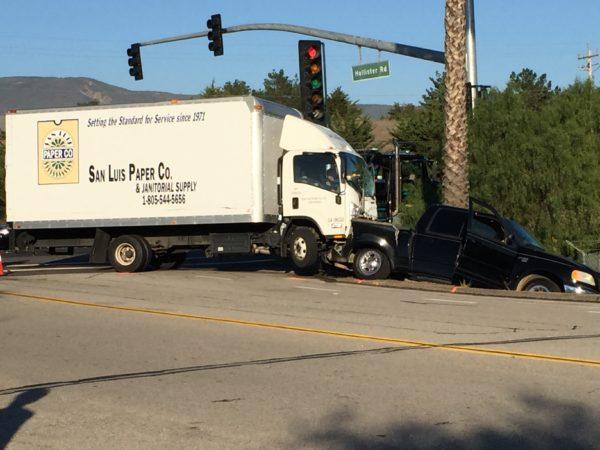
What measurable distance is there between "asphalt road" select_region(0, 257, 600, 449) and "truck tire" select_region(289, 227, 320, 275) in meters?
3.65

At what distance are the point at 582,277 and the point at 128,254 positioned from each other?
10505 mm

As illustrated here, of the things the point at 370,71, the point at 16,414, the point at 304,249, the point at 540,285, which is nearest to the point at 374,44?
the point at 370,71

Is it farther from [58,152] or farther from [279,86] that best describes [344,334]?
[279,86]

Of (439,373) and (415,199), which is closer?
(439,373)

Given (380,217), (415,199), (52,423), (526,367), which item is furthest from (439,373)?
(415,199)

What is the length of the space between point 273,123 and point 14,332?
943 cm

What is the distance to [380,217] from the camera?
22.1m

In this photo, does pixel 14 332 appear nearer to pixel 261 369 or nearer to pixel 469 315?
pixel 261 369

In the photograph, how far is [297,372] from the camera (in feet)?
29.3

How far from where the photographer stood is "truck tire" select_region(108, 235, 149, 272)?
2041cm

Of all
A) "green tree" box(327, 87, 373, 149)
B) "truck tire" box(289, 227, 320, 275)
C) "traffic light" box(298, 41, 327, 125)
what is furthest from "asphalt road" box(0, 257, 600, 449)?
"green tree" box(327, 87, 373, 149)

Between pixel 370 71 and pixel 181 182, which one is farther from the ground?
pixel 370 71

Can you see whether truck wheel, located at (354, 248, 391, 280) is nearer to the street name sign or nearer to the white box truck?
the white box truck

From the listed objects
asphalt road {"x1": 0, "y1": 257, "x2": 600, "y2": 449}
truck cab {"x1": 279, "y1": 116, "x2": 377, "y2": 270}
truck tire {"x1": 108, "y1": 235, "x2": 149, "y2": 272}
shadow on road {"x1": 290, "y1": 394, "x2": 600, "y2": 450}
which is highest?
truck cab {"x1": 279, "y1": 116, "x2": 377, "y2": 270}
